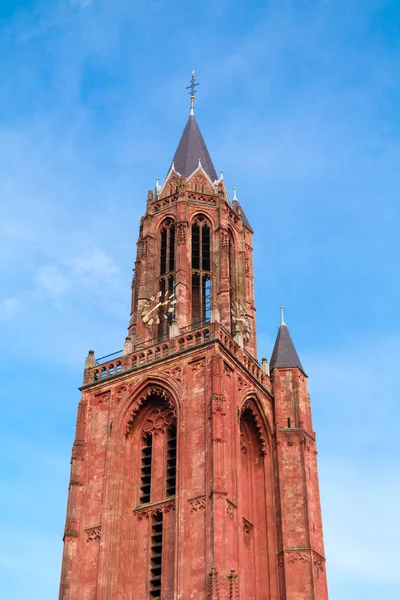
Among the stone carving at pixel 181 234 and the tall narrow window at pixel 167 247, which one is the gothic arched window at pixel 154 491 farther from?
the stone carving at pixel 181 234

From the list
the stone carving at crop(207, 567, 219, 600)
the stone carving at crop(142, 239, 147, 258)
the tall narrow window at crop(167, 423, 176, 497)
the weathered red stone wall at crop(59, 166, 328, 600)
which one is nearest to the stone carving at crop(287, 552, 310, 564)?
the weathered red stone wall at crop(59, 166, 328, 600)

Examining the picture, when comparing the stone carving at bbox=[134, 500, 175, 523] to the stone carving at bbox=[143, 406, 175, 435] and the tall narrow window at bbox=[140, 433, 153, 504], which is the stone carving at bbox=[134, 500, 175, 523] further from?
the stone carving at bbox=[143, 406, 175, 435]

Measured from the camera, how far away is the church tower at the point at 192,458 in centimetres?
3441

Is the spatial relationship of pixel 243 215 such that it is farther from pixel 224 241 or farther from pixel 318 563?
pixel 318 563

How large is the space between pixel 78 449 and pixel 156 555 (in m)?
5.84

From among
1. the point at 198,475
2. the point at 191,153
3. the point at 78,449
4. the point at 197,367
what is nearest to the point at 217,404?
the point at 197,367

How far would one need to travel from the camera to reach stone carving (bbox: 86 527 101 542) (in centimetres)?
3606

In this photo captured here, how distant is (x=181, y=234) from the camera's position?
4522 cm

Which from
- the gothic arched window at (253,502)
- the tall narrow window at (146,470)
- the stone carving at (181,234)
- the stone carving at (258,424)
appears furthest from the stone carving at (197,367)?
the stone carving at (181,234)

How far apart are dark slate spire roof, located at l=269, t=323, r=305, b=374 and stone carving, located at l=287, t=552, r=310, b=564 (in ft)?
30.1

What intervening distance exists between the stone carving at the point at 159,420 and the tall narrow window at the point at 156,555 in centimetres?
384

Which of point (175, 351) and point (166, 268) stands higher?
point (166, 268)

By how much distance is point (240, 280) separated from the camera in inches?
1829

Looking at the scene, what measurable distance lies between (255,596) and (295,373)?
1059cm
